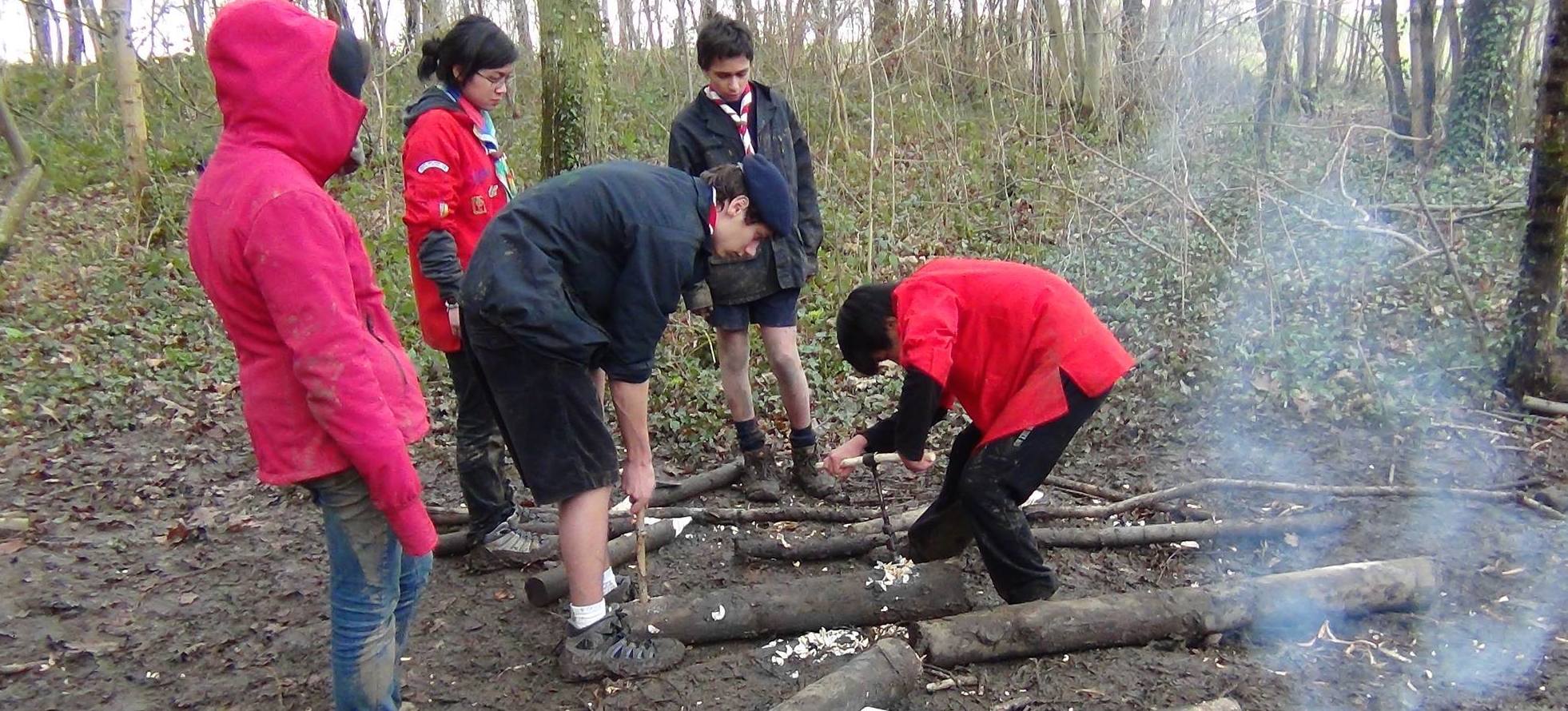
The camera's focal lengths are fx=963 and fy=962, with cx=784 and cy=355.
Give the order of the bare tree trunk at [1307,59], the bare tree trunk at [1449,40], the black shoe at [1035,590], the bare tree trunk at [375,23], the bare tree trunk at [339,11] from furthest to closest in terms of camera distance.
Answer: the bare tree trunk at [1307,59] < the bare tree trunk at [1449,40] < the bare tree trunk at [339,11] < the bare tree trunk at [375,23] < the black shoe at [1035,590]

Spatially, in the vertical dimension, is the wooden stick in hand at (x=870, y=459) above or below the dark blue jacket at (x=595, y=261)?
below

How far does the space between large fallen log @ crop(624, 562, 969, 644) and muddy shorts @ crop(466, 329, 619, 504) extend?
23.3 inches

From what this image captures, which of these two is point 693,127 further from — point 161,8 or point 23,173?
point 161,8

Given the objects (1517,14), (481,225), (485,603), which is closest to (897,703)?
(485,603)

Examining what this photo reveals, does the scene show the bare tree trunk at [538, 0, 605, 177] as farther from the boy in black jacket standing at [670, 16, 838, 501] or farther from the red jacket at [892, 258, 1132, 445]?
the red jacket at [892, 258, 1132, 445]

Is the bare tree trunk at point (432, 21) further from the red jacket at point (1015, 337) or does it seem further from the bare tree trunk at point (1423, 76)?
the bare tree trunk at point (1423, 76)

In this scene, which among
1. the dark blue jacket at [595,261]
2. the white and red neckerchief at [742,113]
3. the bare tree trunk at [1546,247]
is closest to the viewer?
the dark blue jacket at [595,261]

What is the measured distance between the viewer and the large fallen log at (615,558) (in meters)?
3.71

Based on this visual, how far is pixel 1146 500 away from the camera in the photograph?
173 inches

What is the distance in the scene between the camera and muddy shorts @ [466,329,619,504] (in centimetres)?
299

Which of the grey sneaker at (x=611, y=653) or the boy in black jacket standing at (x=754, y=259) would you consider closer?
the grey sneaker at (x=611, y=653)

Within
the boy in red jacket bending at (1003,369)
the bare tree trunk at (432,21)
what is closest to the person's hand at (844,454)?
the boy in red jacket bending at (1003,369)

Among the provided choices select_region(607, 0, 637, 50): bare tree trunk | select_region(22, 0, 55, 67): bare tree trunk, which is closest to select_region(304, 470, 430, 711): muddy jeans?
select_region(607, 0, 637, 50): bare tree trunk

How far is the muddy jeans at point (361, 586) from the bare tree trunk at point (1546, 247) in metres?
5.62
